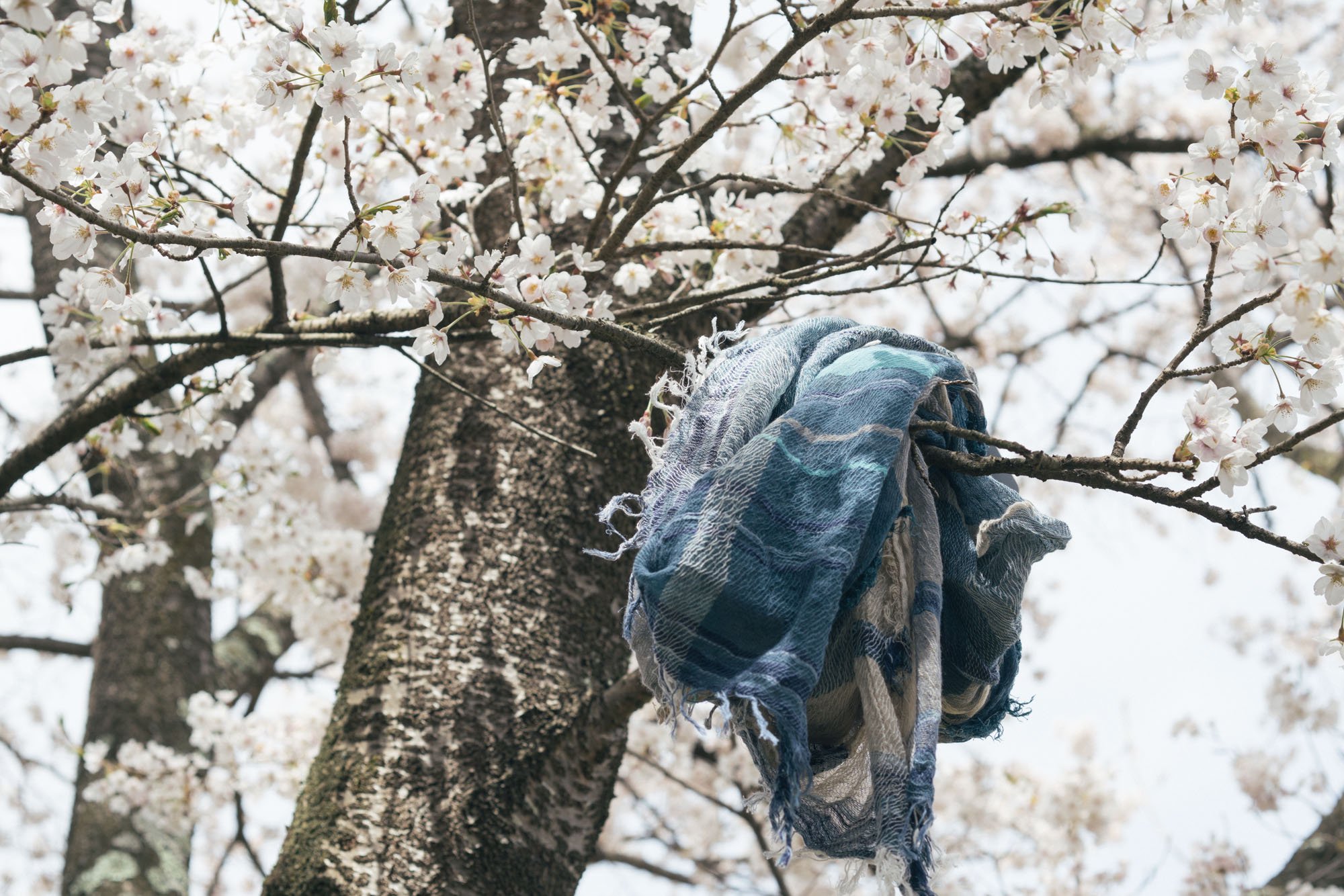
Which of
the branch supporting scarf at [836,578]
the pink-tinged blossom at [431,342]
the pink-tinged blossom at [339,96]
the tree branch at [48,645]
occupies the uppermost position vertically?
the tree branch at [48,645]

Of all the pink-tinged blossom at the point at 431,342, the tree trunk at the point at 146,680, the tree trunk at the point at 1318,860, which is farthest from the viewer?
the tree trunk at the point at 1318,860

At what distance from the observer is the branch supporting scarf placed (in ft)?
4.04

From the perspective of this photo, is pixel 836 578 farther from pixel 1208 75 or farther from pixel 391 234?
pixel 1208 75

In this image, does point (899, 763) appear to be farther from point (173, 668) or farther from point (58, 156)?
point (173, 668)

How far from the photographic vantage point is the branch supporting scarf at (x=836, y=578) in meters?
1.23

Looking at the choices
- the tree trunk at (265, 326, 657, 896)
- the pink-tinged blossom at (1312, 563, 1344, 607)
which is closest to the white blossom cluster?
the tree trunk at (265, 326, 657, 896)

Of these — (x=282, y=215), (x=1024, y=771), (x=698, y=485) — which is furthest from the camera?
(x=1024, y=771)

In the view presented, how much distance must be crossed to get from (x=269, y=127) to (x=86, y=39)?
4.04 feet

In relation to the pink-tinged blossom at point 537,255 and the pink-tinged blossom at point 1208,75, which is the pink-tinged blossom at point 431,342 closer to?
the pink-tinged blossom at point 537,255

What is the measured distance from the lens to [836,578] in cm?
124

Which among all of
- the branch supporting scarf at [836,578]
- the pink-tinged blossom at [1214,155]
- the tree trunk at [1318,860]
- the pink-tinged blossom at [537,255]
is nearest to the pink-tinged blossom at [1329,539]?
the branch supporting scarf at [836,578]

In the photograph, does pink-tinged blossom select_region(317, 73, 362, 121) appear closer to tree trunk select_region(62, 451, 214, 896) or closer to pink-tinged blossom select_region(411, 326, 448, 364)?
pink-tinged blossom select_region(411, 326, 448, 364)

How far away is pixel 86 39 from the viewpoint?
4.44ft

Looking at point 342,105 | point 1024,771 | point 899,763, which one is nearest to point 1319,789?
point 1024,771
